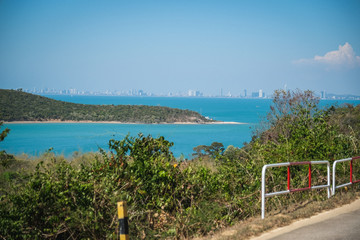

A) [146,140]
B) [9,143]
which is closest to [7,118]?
[9,143]

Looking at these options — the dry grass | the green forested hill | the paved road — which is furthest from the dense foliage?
the green forested hill

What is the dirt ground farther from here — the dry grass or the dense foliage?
the dense foliage

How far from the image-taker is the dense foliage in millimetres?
7227

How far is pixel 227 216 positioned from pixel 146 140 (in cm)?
281

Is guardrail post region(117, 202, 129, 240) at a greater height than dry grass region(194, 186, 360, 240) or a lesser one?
greater

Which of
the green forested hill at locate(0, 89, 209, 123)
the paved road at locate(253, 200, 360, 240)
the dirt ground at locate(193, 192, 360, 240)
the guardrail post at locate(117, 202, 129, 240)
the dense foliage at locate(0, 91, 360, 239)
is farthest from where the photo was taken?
the green forested hill at locate(0, 89, 209, 123)

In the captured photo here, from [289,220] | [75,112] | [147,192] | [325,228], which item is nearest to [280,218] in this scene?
[289,220]

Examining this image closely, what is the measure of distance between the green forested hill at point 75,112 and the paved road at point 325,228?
73.9 meters

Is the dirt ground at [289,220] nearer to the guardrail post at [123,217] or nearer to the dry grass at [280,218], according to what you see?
the dry grass at [280,218]

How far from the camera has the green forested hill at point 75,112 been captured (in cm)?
7806

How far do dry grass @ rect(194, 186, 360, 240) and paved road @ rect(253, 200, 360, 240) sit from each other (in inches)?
6.1

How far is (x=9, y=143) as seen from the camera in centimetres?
5281

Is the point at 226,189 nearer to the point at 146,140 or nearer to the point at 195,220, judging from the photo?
the point at 195,220

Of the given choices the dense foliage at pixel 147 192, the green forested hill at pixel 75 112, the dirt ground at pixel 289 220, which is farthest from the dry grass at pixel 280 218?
the green forested hill at pixel 75 112
